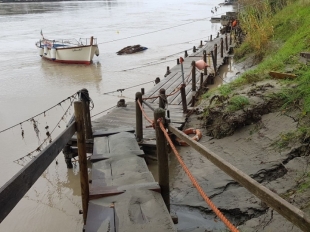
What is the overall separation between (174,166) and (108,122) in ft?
7.34

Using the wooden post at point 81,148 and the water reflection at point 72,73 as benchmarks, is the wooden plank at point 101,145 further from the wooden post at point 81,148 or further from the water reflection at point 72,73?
the water reflection at point 72,73

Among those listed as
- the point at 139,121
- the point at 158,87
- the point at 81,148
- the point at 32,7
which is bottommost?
the point at 158,87

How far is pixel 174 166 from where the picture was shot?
22.3ft

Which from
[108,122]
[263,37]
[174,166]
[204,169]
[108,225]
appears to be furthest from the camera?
[263,37]

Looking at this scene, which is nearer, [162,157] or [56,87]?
[162,157]

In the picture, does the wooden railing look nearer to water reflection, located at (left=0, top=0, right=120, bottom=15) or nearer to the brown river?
the brown river

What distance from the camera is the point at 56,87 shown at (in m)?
18.1

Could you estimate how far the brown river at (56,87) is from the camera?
6668mm

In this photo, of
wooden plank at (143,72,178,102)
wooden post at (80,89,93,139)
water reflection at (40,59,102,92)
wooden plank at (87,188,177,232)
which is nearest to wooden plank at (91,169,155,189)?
wooden plank at (87,188,177,232)

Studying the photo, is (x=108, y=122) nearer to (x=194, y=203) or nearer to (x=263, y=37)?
(x=194, y=203)

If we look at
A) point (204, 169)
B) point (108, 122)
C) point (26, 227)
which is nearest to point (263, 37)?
point (108, 122)

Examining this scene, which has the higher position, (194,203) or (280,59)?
(280,59)

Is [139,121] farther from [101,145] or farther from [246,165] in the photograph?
[246,165]

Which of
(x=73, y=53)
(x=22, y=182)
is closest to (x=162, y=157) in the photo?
(x=22, y=182)
